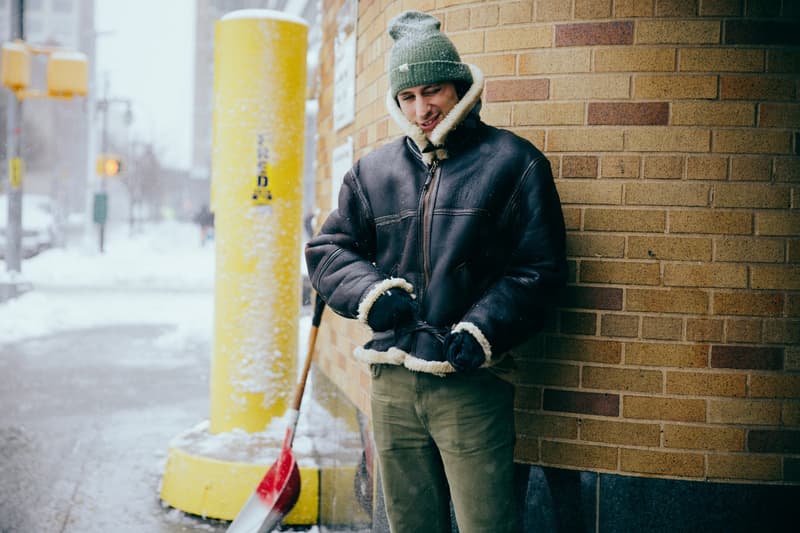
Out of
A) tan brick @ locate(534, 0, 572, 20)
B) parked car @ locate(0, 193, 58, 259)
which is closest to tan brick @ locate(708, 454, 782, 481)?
tan brick @ locate(534, 0, 572, 20)

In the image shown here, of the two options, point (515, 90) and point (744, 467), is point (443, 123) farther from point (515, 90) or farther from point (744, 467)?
point (744, 467)

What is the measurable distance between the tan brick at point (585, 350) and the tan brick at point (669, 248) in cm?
32

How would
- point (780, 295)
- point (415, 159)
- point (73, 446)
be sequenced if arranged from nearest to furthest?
1. point (415, 159)
2. point (780, 295)
3. point (73, 446)

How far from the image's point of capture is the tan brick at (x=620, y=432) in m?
2.69

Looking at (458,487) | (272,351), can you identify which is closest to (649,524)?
(458,487)

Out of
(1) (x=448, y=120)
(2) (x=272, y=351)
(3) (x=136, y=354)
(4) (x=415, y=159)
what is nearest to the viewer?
(1) (x=448, y=120)

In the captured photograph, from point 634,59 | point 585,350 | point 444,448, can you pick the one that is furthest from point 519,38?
point 444,448

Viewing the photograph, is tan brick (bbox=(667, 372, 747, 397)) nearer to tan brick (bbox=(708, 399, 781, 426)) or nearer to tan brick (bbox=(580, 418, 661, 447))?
tan brick (bbox=(708, 399, 781, 426))

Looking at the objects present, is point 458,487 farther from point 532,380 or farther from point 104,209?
point 104,209

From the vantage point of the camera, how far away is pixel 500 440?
2.34 meters

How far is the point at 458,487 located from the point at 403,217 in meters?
0.81

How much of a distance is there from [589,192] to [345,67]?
2039mm

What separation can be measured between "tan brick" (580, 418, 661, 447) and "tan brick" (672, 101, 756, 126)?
3.39 ft

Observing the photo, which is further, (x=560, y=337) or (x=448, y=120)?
(x=560, y=337)
